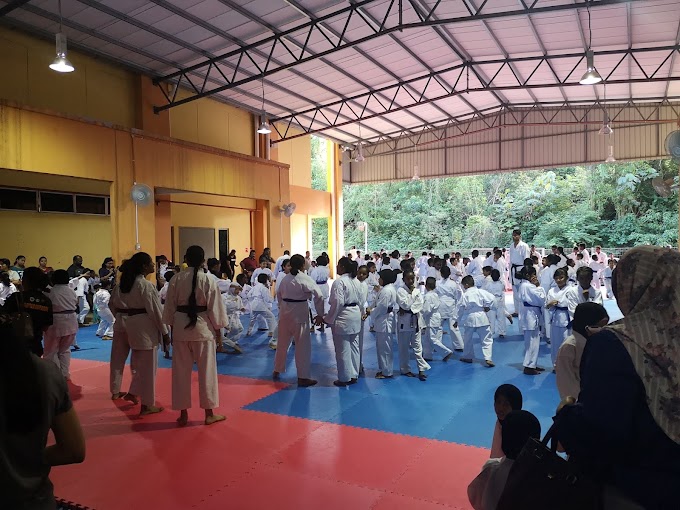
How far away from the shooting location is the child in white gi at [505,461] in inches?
73.5

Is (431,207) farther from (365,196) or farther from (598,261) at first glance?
(598,261)

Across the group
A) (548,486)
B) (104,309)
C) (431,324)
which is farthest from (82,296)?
(548,486)

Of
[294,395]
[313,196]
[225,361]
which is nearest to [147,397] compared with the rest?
[294,395]

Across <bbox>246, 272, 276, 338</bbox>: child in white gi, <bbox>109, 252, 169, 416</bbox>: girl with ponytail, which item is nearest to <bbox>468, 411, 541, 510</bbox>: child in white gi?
<bbox>109, 252, 169, 416</bbox>: girl with ponytail

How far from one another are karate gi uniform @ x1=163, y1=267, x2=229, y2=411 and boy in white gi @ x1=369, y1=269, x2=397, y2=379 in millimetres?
2305

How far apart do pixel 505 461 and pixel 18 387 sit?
1681mm

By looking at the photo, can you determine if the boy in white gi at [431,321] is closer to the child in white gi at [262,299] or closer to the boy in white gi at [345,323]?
the boy in white gi at [345,323]

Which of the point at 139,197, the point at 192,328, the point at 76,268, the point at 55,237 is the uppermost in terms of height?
the point at 139,197

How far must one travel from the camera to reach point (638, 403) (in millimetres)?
1394

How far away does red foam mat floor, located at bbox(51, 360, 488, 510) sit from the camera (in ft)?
11.2

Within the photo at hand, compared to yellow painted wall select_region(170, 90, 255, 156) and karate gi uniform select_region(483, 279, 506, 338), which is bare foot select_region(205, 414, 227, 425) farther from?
yellow painted wall select_region(170, 90, 255, 156)

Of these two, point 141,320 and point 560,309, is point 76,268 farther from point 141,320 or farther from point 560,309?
point 560,309

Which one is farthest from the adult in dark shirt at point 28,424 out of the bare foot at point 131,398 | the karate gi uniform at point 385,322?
the karate gi uniform at point 385,322

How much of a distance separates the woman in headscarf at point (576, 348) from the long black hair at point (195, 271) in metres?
3.18
